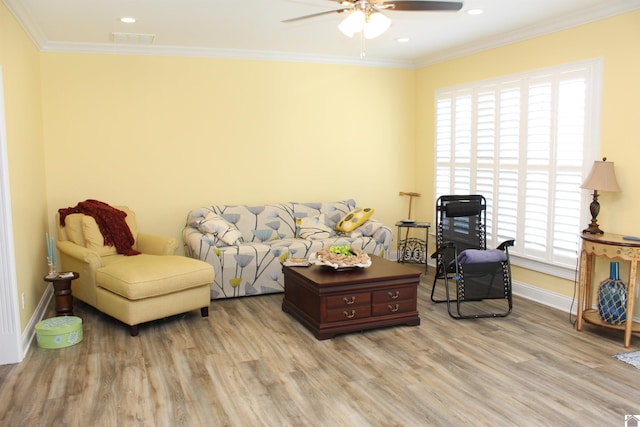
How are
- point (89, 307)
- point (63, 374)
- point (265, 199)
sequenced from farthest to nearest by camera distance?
point (265, 199) < point (89, 307) < point (63, 374)

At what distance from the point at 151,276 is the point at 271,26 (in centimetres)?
249

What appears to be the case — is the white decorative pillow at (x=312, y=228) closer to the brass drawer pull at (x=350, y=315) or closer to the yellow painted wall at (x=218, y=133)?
the yellow painted wall at (x=218, y=133)

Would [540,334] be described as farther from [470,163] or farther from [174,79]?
[174,79]

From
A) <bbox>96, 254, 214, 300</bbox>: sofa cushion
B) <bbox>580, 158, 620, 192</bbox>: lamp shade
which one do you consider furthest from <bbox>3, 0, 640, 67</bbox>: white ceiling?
<bbox>96, 254, 214, 300</bbox>: sofa cushion

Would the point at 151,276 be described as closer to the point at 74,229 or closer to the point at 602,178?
the point at 74,229

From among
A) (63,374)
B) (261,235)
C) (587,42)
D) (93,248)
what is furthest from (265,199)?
(587,42)

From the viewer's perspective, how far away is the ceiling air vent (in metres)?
5.18

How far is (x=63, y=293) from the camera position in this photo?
4.46 m

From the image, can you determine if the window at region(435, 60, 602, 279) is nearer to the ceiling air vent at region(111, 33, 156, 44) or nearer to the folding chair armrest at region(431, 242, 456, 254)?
the folding chair armrest at region(431, 242, 456, 254)

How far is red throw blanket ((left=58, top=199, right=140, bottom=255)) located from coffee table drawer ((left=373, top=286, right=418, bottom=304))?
2.39m

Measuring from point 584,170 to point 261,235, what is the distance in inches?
127

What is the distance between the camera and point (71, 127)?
220 inches

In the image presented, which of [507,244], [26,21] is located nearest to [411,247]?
[507,244]

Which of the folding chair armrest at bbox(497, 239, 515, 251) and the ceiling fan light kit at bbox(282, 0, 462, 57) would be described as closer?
the ceiling fan light kit at bbox(282, 0, 462, 57)
